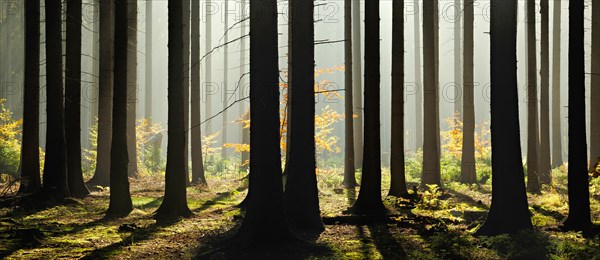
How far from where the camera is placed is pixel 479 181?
68.8ft

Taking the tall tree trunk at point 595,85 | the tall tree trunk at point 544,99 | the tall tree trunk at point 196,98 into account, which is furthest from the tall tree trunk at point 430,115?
the tall tree trunk at point 196,98

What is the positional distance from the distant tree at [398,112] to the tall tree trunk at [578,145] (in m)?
4.92

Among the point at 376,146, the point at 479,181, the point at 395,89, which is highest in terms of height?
the point at 395,89

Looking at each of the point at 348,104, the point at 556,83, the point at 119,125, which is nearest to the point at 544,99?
the point at 348,104

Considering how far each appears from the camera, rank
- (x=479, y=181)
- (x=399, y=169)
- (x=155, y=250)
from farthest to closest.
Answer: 1. (x=479, y=181)
2. (x=399, y=169)
3. (x=155, y=250)

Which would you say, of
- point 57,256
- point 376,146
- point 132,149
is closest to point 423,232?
point 376,146

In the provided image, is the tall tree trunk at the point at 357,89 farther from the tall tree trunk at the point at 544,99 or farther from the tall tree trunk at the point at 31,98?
the tall tree trunk at the point at 31,98

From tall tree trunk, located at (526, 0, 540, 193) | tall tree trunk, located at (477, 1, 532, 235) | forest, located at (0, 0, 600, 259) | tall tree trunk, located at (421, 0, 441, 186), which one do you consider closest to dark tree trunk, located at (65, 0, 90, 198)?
forest, located at (0, 0, 600, 259)

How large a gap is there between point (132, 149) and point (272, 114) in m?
15.8

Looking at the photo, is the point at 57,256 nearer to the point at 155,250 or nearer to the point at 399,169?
the point at 155,250

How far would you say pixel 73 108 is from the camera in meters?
15.1

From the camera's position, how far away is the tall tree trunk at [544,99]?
16.6 m

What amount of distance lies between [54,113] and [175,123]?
4.09 metres

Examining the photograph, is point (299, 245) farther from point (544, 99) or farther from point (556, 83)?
point (556, 83)
